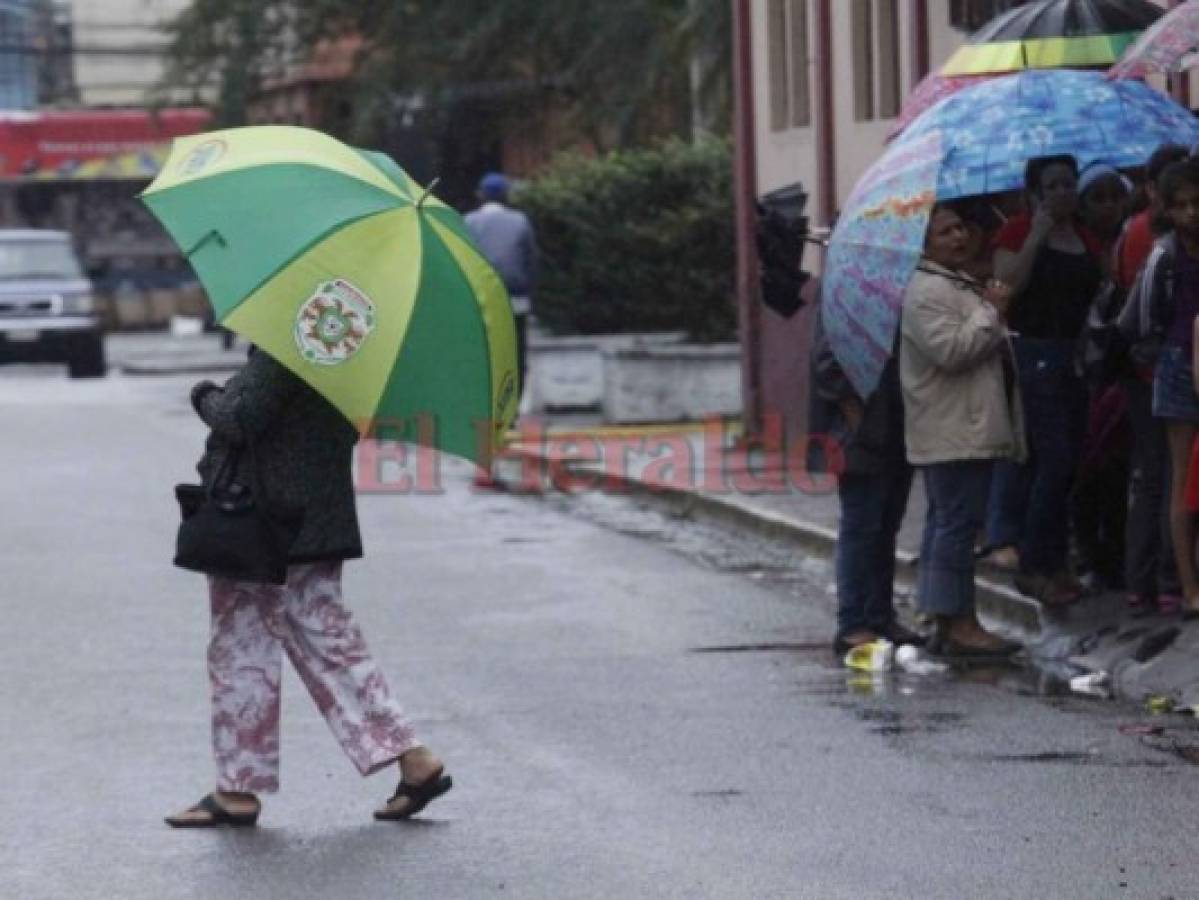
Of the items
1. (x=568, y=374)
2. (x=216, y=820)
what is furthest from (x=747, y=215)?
(x=216, y=820)

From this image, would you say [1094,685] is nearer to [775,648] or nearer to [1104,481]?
[775,648]

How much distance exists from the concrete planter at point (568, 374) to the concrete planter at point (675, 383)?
4.58 feet

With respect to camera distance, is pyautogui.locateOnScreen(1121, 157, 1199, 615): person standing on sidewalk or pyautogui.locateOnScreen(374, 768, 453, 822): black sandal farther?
pyautogui.locateOnScreen(1121, 157, 1199, 615): person standing on sidewalk

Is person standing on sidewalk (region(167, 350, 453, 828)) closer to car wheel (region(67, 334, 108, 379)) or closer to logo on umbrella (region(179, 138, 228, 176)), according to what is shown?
logo on umbrella (region(179, 138, 228, 176))

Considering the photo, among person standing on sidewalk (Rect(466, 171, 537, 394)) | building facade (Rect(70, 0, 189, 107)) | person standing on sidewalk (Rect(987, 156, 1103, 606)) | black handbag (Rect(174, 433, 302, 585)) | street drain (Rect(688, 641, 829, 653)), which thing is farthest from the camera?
building facade (Rect(70, 0, 189, 107))

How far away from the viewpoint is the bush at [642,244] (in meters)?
27.0

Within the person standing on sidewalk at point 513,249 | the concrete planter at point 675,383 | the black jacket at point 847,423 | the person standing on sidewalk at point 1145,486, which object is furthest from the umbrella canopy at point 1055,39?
the concrete planter at point 675,383

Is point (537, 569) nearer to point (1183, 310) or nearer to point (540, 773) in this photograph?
point (1183, 310)

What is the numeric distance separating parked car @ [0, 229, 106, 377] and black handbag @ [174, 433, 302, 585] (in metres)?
31.7

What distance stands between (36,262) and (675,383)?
18.5 m

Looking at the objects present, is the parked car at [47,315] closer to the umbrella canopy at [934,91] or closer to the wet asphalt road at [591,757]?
the wet asphalt road at [591,757]

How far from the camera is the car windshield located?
133 ft

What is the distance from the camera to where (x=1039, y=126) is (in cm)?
1191

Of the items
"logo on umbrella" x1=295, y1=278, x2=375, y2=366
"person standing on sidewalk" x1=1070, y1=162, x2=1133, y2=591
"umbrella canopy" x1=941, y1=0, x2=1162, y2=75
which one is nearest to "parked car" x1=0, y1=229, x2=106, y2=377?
"umbrella canopy" x1=941, y1=0, x2=1162, y2=75
